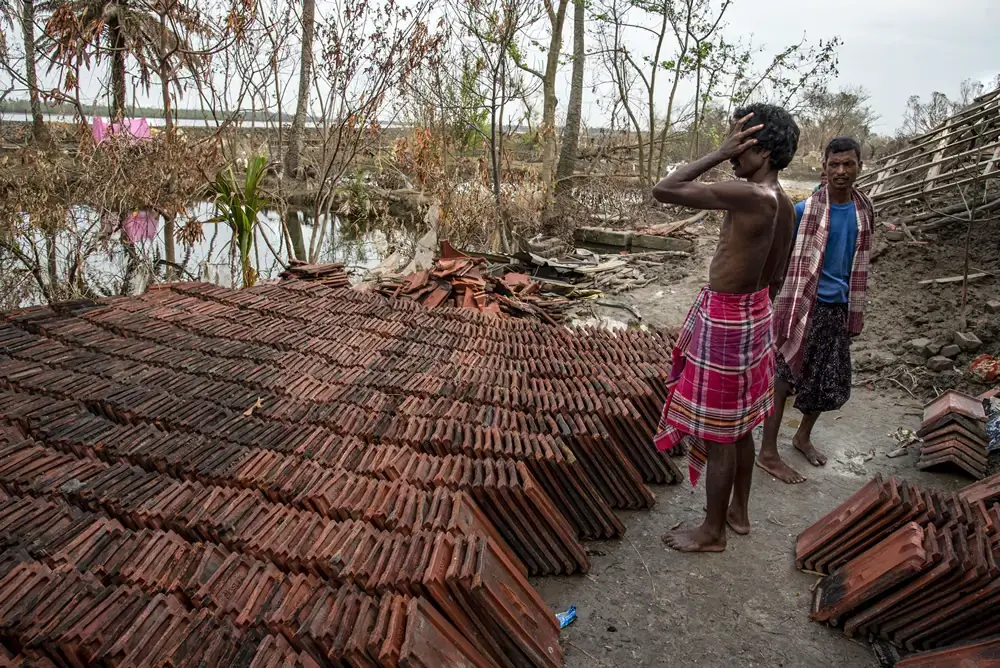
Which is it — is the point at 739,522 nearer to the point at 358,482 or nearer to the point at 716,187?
the point at 716,187

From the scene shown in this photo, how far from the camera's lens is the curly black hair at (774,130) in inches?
98.1

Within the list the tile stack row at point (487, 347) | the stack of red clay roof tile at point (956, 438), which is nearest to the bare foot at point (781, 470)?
the tile stack row at point (487, 347)

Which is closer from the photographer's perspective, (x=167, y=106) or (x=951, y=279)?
(x=951, y=279)

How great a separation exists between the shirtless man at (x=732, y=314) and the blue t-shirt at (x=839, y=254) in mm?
759

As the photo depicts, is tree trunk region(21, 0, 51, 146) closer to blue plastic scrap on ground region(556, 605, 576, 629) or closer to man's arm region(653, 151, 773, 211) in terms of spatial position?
man's arm region(653, 151, 773, 211)

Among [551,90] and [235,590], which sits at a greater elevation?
[551,90]

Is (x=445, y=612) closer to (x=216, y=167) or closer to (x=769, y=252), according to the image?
(x=769, y=252)

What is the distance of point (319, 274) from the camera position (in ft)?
18.4

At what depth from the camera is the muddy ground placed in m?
2.39

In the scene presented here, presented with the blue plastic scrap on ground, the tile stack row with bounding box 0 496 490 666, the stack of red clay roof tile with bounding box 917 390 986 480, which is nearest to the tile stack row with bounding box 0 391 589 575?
the blue plastic scrap on ground

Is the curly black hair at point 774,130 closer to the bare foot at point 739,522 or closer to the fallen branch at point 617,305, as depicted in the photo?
the bare foot at point 739,522

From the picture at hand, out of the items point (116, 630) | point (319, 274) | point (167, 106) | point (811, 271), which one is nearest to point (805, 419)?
point (811, 271)

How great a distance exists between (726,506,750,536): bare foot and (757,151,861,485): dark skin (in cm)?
67

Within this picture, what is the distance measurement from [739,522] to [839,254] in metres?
1.59
